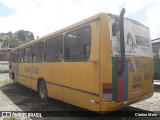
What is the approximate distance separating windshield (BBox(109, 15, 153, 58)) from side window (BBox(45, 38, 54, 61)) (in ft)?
10.4

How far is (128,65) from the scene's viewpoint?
600 cm

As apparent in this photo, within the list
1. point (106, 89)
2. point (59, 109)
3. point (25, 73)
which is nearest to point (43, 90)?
point (59, 109)

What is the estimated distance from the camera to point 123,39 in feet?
18.5

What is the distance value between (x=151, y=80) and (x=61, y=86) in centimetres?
298

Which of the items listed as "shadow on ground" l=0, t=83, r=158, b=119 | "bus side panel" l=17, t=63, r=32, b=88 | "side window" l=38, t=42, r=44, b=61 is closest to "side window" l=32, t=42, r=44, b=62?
"side window" l=38, t=42, r=44, b=61

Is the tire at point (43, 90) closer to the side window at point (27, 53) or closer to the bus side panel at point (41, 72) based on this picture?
the bus side panel at point (41, 72)

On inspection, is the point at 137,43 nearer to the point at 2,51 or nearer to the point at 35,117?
the point at 35,117

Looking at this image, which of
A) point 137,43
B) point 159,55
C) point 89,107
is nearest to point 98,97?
point 89,107

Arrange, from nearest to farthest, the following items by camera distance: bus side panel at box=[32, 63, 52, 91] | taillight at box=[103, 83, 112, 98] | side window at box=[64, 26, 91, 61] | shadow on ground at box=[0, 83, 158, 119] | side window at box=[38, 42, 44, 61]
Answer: taillight at box=[103, 83, 112, 98] → side window at box=[64, 26, 91, 61] → shadow on ground at box=[0, 83, 158, 119] → bus side panel at box=[32, 63, 52, 91] → side window at box=[38, 42, 44, 61]

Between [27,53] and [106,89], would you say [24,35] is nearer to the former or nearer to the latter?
[27,53]

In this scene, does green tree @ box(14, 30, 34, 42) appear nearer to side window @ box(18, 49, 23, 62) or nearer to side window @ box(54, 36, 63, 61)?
side window @ box(18, 49, 23, 62)

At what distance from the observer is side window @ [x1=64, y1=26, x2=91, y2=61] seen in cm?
609

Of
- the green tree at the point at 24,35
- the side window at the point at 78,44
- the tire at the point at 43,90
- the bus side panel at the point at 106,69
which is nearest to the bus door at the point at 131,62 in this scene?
the bus side panel at the point at 106,69

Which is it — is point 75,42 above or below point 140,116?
above
